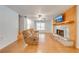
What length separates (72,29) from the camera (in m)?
6.41
